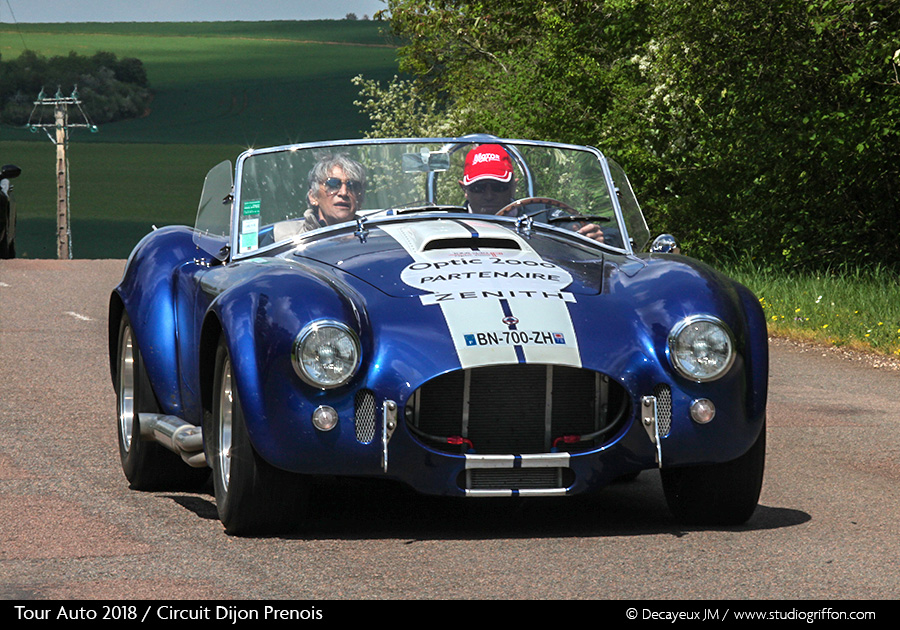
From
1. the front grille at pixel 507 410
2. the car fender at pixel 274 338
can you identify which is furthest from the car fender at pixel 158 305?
the front grille at pixel 507 410

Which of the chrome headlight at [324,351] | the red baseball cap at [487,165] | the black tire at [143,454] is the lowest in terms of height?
the black tire at [143,454]

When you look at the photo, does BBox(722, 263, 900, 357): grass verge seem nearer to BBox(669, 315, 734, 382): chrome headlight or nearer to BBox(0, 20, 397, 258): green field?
BBox(669, 315, 734, 382): chrome headlight

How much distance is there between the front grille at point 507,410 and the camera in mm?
5059

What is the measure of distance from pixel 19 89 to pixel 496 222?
123 m

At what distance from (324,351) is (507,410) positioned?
673 millimetres

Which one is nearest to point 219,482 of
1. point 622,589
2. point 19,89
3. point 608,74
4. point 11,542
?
point 11,542

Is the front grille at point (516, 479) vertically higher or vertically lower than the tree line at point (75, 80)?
higher

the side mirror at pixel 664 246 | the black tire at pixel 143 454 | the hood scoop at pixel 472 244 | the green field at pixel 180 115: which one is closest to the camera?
the hood scoop at pixel 472 244

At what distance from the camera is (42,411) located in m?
8.78

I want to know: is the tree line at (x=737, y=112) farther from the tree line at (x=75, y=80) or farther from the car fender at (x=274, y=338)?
the tree line at (x=75, y=80)

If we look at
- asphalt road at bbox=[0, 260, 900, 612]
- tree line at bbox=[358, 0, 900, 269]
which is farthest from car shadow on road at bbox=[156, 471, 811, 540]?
tree line at bbox=[358, 0, 900, 269]

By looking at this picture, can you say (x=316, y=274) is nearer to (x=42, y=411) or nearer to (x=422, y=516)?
(x=422, y=516)

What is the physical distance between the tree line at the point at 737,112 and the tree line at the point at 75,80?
325 ft

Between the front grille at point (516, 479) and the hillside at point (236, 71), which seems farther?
the hillside at point (236, 71)
